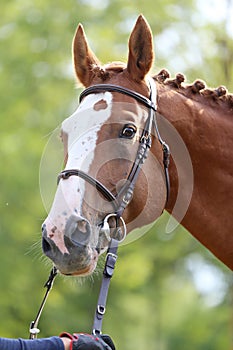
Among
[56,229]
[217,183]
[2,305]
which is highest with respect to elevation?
[2,305]

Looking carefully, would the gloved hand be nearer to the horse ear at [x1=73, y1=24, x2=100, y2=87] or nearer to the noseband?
the noseband

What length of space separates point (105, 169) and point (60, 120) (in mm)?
11656

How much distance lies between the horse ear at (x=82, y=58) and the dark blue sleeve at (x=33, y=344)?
5.67 ft

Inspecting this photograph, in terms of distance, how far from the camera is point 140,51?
5070mm

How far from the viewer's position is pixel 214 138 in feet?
17.1

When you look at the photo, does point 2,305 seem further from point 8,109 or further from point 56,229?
point 56,229

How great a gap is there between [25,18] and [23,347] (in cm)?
1296

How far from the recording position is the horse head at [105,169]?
4590 millimetres

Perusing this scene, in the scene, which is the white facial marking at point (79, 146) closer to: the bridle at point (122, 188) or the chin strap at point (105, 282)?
the bridle at point (122, 188)

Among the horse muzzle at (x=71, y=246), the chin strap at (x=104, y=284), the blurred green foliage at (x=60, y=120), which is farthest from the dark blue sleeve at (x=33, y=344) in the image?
the blurred green foliage at (x=60, y=120)

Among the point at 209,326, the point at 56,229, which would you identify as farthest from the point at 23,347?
the point at 209,326

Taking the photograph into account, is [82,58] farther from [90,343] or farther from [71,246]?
[90,343]

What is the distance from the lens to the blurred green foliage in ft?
50.0

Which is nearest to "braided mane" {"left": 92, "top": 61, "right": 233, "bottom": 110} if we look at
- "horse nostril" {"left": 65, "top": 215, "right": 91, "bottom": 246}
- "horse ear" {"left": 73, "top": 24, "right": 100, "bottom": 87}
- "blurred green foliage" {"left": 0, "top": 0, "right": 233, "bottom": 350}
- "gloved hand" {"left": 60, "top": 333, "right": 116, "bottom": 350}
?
"horse ear" {"left": 73, "top": 24, "right": 100, "bottom": 87}
